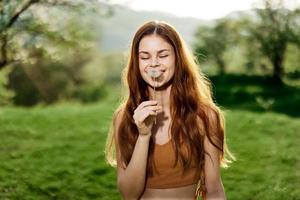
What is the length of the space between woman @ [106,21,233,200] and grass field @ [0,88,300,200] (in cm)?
572

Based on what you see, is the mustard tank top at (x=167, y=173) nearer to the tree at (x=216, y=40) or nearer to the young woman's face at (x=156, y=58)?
the young woman's face at (x=156, y=58)

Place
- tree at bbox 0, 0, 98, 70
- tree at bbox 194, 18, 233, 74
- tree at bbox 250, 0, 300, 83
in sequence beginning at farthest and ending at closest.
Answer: tree at bbox 194, 18, 233, 74, tree at bbox 250, 0, 300, 83, tree at bbox 0, 0, 98, 70

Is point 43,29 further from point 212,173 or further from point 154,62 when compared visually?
point 212,173

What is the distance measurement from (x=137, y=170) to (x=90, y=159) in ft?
26.9

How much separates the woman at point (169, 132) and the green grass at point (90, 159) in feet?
18.9

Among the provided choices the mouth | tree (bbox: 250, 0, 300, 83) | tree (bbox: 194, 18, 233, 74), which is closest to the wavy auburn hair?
the mouth

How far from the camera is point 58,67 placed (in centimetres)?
5409

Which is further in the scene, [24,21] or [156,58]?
[24,21]

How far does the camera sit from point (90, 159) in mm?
11180

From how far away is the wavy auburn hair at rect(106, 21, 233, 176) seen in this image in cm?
321

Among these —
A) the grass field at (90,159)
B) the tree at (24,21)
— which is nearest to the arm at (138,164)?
the grass field at (90,159)

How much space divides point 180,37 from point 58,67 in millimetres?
51725

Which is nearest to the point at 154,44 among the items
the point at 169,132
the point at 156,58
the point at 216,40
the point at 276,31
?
the point at 156,58

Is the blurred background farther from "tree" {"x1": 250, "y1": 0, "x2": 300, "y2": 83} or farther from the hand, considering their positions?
"tree" {"x1": 250, "y1": 0, "x2": 300, "y2": 83}
